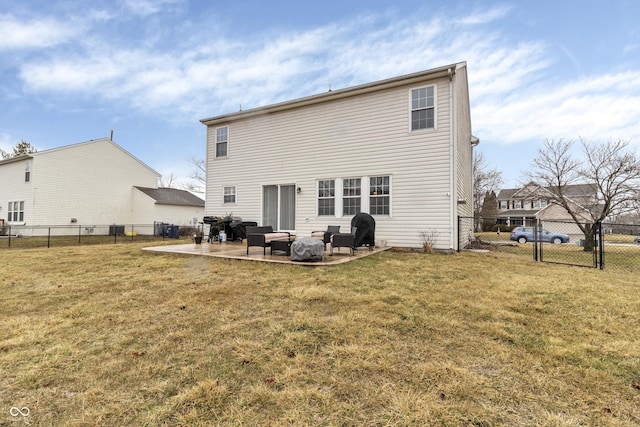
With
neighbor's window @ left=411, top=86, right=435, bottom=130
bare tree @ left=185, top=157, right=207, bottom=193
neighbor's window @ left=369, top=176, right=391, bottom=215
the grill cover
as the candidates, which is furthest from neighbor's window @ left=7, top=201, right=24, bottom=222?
neighbor's window @ left=411, top=86, right=435, bottom=130

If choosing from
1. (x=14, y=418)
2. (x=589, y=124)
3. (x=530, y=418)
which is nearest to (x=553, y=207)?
(x=589, y=124)

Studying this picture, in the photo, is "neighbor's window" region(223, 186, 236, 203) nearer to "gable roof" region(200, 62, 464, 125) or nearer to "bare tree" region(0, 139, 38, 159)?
"gable roof" region(200, 62, 464, 125)

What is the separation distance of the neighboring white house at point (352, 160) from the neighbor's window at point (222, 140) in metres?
0.05

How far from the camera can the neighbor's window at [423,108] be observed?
9.29 m

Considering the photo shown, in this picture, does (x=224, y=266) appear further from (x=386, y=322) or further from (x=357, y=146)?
(x=357, y=146)

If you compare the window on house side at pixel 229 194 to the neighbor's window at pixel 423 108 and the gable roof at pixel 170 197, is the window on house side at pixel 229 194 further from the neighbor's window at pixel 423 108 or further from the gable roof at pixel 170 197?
the gable roof at pixel 170 197

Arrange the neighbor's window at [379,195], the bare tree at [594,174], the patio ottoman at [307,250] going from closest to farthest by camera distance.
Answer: the patio ottoman at [307,250]
the neighbor's window at [379,195]
the bare tree at [594,174]

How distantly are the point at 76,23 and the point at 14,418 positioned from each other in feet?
46.4

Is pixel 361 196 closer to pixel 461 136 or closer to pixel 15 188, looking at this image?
pixel 461 136

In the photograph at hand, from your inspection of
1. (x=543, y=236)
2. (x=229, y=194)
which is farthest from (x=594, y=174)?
(x=229, y=194)

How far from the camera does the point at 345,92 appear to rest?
10406 millimetres

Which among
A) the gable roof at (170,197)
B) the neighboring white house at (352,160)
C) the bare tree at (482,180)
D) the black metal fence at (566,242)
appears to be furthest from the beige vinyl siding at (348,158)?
the bare tree at (482,180)

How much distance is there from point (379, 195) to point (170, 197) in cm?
2021

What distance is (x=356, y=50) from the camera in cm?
1375
